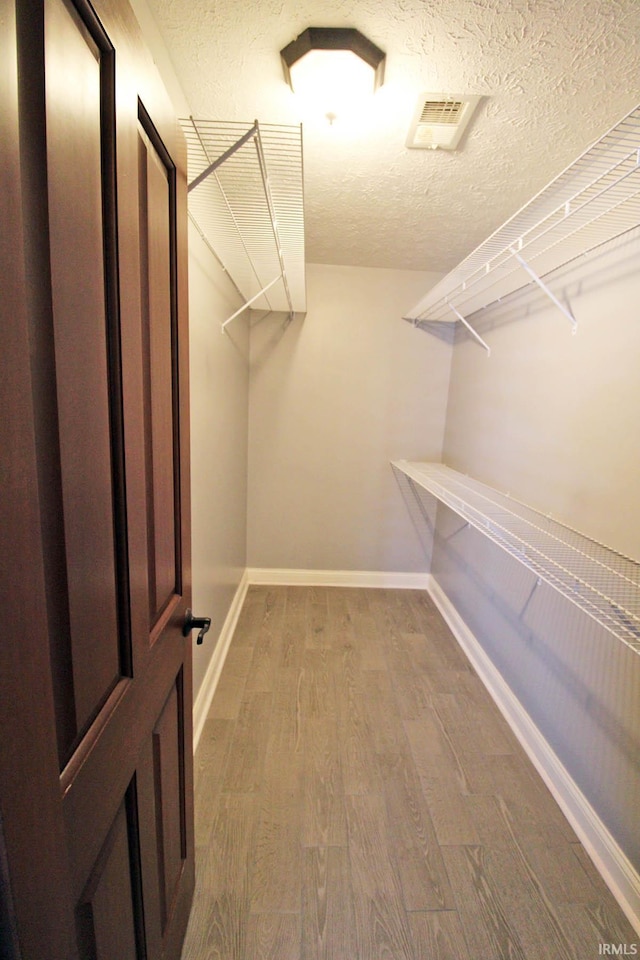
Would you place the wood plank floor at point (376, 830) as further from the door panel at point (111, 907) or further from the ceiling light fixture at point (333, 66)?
the ceiling light fixture at point (333, 66)

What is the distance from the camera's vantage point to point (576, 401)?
1483 mm

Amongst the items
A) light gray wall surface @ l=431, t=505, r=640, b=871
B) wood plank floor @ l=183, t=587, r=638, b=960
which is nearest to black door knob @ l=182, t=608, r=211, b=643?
wood plank floor @ l=183, t=587, r=638, b=960

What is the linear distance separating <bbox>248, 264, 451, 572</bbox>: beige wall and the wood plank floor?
1.03m

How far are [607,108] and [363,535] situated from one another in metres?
2.51

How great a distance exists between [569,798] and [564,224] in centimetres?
208

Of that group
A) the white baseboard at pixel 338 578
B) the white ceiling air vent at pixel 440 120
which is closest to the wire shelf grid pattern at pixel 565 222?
the white ceiling air vent at pixel 440 120

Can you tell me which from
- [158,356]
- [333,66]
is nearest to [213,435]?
[158,356]

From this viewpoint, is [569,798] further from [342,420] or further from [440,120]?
[440,120]

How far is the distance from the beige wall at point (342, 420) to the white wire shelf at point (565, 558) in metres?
1.00

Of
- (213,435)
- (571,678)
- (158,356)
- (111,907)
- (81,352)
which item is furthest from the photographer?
(213,435)

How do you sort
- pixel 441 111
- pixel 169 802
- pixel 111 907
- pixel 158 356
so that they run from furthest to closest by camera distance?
pixel 441 111, pixel 169 802, pixel 158 356, pixel 111 907

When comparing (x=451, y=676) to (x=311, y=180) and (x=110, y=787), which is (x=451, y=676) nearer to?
(x=110, y=787)

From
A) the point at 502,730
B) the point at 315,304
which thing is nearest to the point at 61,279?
the point at 502,730

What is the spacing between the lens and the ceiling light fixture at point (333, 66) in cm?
97
